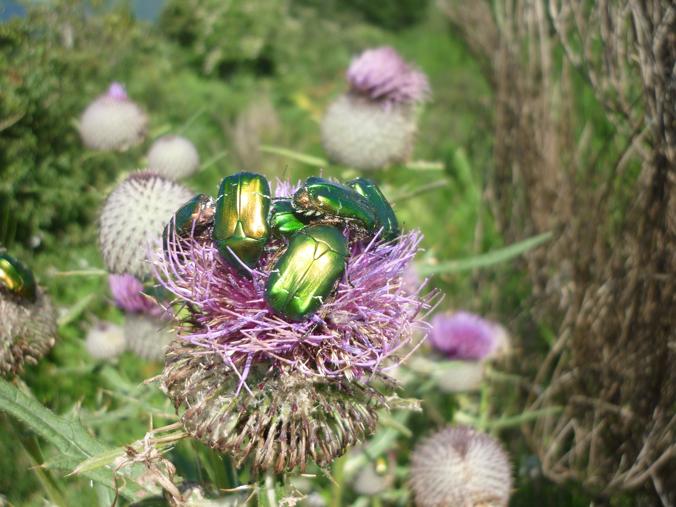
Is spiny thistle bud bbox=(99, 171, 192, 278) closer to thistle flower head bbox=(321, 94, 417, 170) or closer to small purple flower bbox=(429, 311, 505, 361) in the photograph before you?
thistle flower head bbox=(321, 94, 417, 170)

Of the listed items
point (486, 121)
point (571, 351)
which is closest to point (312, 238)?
point (571, 351)

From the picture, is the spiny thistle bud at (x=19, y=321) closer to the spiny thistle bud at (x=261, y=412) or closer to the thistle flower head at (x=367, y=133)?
the spiny thistle bud at (x=261, y=412)

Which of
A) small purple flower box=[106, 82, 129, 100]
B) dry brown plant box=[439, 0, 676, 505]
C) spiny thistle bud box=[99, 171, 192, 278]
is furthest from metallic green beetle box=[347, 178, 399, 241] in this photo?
small purple flower box=[106, 82, 129, 100]

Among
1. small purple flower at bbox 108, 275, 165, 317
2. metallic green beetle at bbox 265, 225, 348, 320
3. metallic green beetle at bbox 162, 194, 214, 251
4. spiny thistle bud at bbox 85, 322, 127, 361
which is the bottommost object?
spiny thistle bud at bbox 85, 322, 127, 361

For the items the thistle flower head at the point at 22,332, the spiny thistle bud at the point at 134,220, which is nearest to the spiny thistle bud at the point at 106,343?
the thistle flower head at the point at 22,332

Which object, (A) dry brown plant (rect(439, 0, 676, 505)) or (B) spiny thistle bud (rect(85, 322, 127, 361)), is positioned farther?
(B) spiny thistle bud (rect(85, 322, 127, 361))

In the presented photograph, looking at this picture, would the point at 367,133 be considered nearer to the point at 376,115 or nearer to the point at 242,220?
the point at 376,115

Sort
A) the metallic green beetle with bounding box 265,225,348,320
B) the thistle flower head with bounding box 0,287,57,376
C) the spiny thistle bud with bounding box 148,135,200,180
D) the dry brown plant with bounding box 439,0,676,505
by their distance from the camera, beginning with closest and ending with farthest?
1. the metallic green beetle with bounding box 265,225,348,320
2. the thistle flower head with bounding box 0,287,57,376
3. the dry brown plant with bounding box 439,0,676,505
4. the spiny thistle bud with bounding box 148,135,200,180

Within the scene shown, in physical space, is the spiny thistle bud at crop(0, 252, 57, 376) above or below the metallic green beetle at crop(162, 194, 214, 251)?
below
